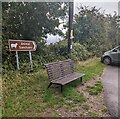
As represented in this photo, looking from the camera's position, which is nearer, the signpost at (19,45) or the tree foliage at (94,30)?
the signpost at (19,45)

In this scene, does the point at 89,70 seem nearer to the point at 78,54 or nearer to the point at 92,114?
the point at 78,54

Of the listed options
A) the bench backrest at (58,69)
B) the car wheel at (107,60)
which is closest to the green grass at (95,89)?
→ the bench backrest at (58,69)

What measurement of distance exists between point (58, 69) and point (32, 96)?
1464 millimetres

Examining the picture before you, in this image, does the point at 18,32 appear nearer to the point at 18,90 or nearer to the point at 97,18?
the point at 18,90

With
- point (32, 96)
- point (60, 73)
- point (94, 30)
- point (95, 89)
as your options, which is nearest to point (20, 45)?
point (60, 73)

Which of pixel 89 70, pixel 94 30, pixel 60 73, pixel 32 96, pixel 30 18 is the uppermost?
pixel 30 18

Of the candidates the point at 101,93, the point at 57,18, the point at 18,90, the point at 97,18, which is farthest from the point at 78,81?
the point at 97,18

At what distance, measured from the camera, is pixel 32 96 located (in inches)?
228

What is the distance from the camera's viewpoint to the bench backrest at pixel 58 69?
6.35 m

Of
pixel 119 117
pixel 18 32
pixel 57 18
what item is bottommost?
pixel 119 117

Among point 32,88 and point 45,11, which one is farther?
point 45,11

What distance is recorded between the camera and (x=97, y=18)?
16891mm

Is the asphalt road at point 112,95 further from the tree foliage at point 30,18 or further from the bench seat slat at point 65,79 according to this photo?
the tree foliage at point 30,18

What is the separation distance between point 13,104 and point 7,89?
1094mm
